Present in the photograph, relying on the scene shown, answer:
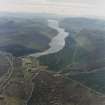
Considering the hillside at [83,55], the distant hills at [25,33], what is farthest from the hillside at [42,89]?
the distant hills at [25,33]

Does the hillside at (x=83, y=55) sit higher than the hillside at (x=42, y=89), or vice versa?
the hillside at (x=83, y=55)

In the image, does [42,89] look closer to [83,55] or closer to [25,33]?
[83,55]

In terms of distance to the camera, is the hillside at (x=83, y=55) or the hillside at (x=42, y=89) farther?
the hillside at (x=83, y=55)

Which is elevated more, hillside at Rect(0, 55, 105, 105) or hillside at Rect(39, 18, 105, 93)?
hillside at Rect(39, 18, 105, 93)

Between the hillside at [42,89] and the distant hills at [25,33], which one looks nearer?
the hillside at [42,89]

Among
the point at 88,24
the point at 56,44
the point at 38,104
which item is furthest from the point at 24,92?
the point at 88,24

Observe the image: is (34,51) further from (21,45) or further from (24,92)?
(24,92)

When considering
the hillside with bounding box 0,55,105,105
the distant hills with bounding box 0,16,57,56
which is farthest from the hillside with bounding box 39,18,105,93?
the distant hills with bounding box 0,16,57,56

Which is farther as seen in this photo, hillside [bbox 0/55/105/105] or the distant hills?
the distant hills

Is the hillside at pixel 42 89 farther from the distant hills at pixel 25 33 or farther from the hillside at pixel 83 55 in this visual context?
the distant hills at pixel 25 33

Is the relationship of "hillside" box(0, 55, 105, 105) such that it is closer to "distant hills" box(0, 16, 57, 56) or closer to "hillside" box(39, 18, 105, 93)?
"hillside" box(39, 18, 105, 93)

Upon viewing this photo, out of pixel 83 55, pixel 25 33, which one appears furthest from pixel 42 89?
pixel 25 33
